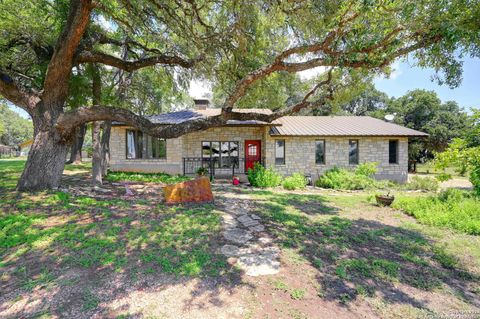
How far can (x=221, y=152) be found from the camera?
1417 centimetres

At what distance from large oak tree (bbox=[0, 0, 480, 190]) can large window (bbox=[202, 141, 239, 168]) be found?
5.34 m

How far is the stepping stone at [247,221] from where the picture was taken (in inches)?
211

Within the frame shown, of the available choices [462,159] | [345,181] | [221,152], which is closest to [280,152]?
[221,152]

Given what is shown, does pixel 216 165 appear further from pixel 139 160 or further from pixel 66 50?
pixel 66 50

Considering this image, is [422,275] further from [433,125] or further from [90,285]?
[433,125]

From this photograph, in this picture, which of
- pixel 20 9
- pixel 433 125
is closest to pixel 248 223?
pixel 20 9

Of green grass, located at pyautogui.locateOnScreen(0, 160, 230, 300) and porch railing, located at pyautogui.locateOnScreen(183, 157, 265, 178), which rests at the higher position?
porch railing, located at pyautogui.locateOnScreen(183, 157, 265, 178)

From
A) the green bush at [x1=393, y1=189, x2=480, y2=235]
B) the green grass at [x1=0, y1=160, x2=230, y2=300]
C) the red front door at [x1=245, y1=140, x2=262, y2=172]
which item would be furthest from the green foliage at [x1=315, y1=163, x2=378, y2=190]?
the green grass at [x1=0, y1=160, x2=230, y2=300]

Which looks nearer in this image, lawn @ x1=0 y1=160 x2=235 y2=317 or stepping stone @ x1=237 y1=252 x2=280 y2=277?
lawn @ x1=0 y1=160 x2=235 y2=317

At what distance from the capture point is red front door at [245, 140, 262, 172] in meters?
14.1

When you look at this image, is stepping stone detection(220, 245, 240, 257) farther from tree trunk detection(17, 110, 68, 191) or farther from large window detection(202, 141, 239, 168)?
large window detection(202, 141, 239, 168)

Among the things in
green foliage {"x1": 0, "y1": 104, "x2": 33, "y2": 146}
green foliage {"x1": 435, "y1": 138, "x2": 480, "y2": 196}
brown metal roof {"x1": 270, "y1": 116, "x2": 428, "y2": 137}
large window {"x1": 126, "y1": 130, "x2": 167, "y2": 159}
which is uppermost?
green foliage {"x1": 0, "y1": 104, "x2": 33, "y2": 146}

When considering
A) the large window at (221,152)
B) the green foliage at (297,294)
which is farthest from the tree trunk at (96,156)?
the green foliage at (297,294)

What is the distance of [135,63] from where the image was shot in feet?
25.2
